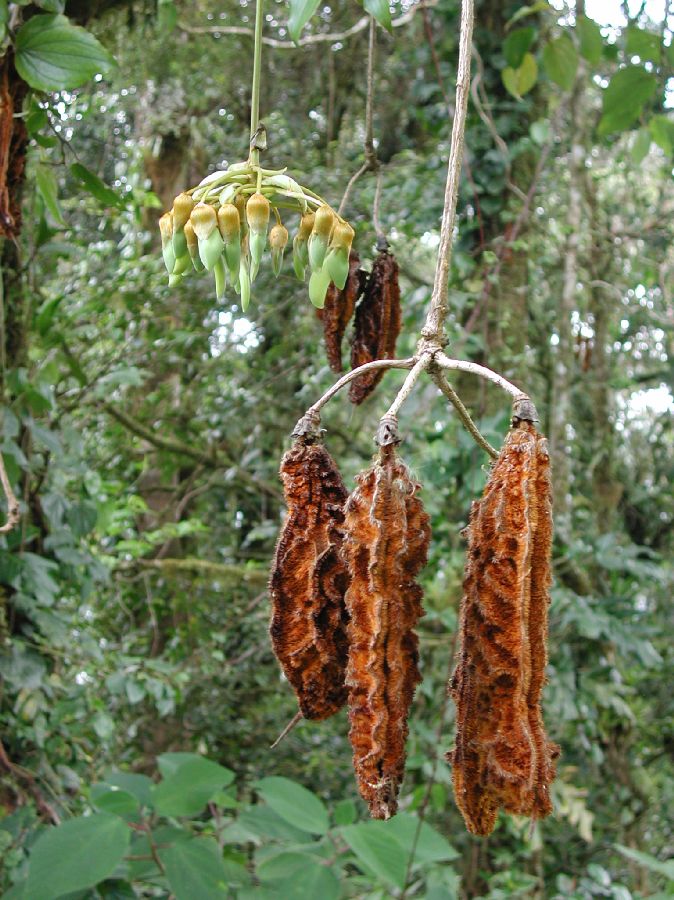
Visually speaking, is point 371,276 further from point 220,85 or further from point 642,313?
point 642,313

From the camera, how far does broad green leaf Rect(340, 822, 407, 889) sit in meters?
1.76

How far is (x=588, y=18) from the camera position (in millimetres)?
2275

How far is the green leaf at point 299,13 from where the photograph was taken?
1.05 meters

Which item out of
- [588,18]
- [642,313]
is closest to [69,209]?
[588,18]

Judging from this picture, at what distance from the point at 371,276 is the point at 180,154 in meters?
4.34

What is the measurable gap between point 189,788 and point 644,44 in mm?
1805

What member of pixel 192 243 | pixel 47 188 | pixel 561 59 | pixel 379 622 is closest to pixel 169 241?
pixel 192 243

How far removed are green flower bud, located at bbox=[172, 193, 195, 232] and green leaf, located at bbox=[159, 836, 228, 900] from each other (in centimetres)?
118

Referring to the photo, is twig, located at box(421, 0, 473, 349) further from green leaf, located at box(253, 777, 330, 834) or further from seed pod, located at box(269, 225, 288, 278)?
green leaf, located at box(253, 777, 330, 834)

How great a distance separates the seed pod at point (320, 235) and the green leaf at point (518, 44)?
1911 mm

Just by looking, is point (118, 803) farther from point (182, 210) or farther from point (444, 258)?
point (444, 258)

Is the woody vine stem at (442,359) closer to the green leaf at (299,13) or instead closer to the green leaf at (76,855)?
the green leaf at (299,13)

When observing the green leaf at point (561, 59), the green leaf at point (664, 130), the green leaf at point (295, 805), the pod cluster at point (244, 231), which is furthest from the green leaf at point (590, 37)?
the green leaf at point (295, 805)

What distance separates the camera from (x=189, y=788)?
1812 millimetres
